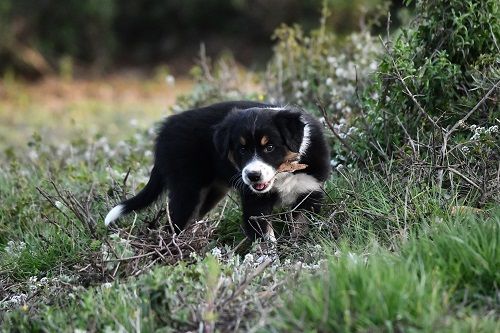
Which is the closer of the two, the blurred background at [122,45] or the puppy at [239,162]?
the puppy at [239,162]

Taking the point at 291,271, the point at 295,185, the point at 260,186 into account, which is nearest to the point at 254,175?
the point at 260,186

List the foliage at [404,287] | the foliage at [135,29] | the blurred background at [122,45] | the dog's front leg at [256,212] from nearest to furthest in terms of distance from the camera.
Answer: the foliage at [404,287]
the dog's front leg at [256,212]
the blurred background at [122,45]
the foliage at [135,29]

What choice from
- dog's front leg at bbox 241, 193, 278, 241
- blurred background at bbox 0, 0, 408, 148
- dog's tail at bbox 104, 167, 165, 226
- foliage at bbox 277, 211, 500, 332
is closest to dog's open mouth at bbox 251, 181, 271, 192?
dog's front leg at bbox 241, 193, 278, 241

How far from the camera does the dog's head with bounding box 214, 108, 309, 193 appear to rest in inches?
210

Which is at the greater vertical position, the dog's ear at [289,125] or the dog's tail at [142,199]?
the dog's ear at [289,125]

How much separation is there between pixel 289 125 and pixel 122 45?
13989 millimetres

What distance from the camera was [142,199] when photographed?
240 inches

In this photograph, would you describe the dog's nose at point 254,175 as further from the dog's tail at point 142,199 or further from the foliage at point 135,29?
the foliage at point 135,29

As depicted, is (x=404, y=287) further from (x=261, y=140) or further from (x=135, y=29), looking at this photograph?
(x=135, y=29)

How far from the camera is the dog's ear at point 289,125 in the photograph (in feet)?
17.8

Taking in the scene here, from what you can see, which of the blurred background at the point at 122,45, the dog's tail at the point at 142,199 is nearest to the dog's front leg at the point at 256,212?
the dog's tail at the point at 142,199

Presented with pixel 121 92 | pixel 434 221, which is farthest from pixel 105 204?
pixel 121 92

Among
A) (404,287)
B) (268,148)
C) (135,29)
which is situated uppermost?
(135,29)

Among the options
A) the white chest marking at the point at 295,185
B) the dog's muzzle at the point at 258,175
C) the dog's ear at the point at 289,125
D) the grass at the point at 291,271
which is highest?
the dog's ear at the point at 289,125
